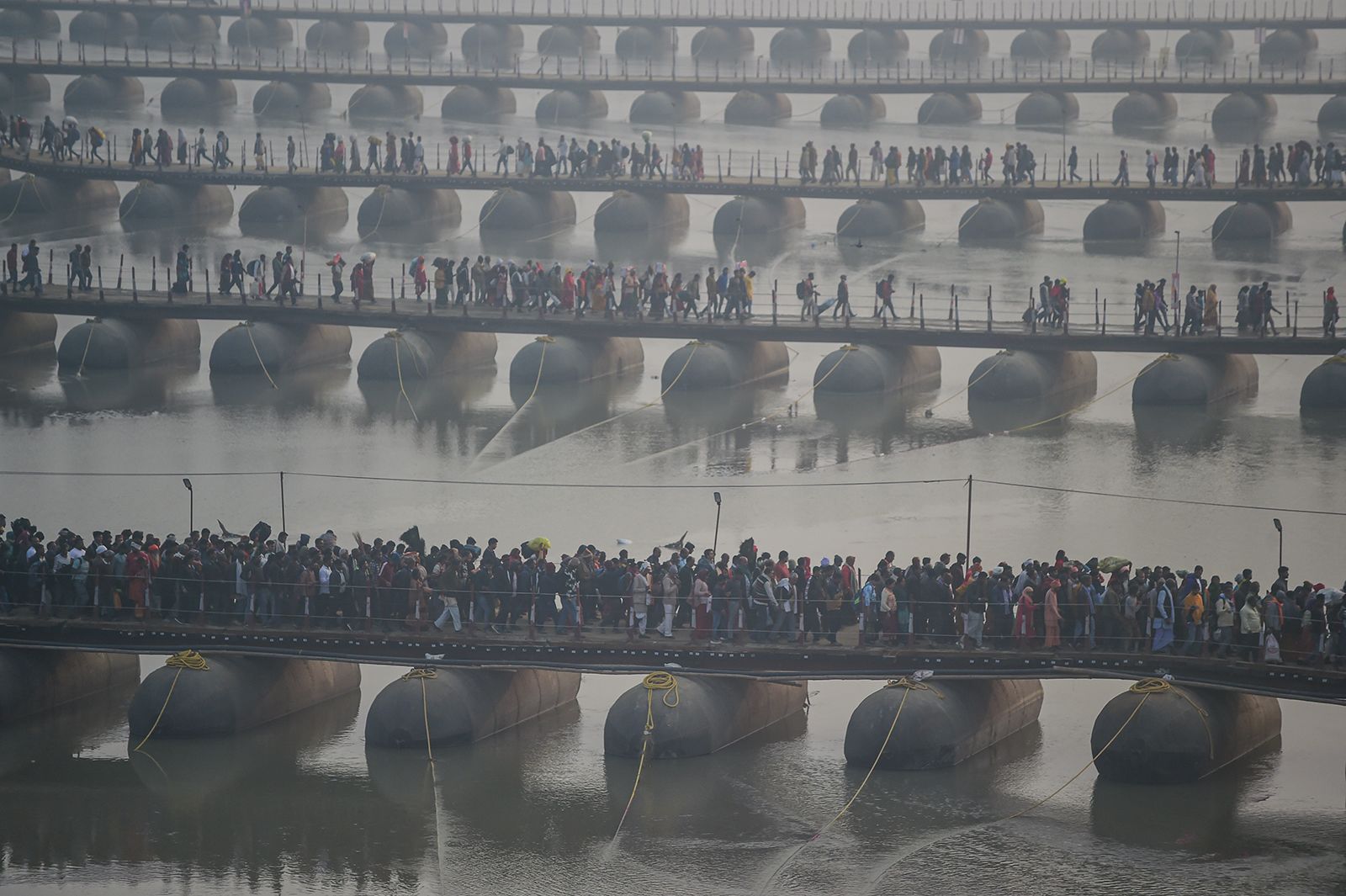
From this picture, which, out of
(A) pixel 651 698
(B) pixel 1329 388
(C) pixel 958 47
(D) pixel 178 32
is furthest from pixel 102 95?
(A) pixel 651 698

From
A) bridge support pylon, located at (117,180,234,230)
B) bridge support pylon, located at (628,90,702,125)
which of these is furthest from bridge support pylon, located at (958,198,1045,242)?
bridge support pylon, located at (117,180,234,230)

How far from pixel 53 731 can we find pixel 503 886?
9613 millimetres

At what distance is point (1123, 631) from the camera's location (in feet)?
111

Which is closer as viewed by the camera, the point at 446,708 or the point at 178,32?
the point at 446,708

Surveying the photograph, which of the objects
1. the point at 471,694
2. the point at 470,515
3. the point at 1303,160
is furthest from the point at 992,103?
the point at 471,694

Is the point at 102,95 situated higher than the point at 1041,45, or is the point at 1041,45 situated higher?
the point at 1041,45

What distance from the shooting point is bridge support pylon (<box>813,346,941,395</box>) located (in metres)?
58.4

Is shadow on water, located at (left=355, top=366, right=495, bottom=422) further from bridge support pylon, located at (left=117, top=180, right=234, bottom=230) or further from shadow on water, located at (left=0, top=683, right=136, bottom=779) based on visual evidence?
shadow on water, located at (left=0, top=683, right=136, bottom=779)

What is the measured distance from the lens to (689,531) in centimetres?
4806

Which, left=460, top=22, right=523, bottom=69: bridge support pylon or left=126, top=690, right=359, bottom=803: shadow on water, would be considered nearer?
left=126, top=690, right=359, bottom=803: shadow on water

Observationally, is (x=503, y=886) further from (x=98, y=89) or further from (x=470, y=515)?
(x=98, y=89)

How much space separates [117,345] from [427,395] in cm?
870

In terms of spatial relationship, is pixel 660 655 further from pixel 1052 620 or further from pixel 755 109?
pixel 755 109

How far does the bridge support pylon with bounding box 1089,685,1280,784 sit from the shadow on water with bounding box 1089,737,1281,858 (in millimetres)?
197
